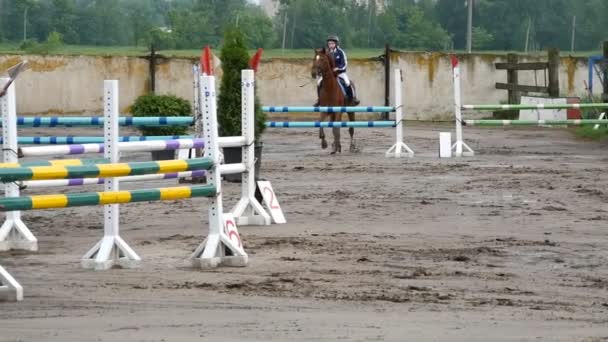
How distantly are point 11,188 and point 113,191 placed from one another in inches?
61.3

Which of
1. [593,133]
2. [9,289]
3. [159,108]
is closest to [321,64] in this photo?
[159,108]

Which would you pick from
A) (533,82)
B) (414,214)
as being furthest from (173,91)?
(414,214)

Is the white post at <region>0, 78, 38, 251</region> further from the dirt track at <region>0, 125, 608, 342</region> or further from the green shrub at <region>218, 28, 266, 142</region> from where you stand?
the green shrub at <region>218, 28, 266, 142</region>

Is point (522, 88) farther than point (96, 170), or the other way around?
point (522, 88)

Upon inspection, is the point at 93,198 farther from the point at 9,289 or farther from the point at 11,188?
the point at 11,188

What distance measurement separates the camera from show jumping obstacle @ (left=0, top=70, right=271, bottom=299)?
8133 mm

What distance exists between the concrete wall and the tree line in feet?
64.5

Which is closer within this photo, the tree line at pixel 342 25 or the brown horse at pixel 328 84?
the brown horse at pixel 328 84

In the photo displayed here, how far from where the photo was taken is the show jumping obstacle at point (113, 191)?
8133 mm

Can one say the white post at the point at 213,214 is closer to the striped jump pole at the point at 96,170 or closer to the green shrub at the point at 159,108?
the striped jump pole at the point at 96,170

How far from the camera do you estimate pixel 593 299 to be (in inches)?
→ 321

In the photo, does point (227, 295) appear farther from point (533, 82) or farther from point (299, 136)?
point (533, 82)

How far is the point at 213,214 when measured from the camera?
377 inches

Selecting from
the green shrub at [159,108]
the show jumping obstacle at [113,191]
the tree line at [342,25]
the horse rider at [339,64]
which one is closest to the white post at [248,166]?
the show jumping obstacle at [113,191]
